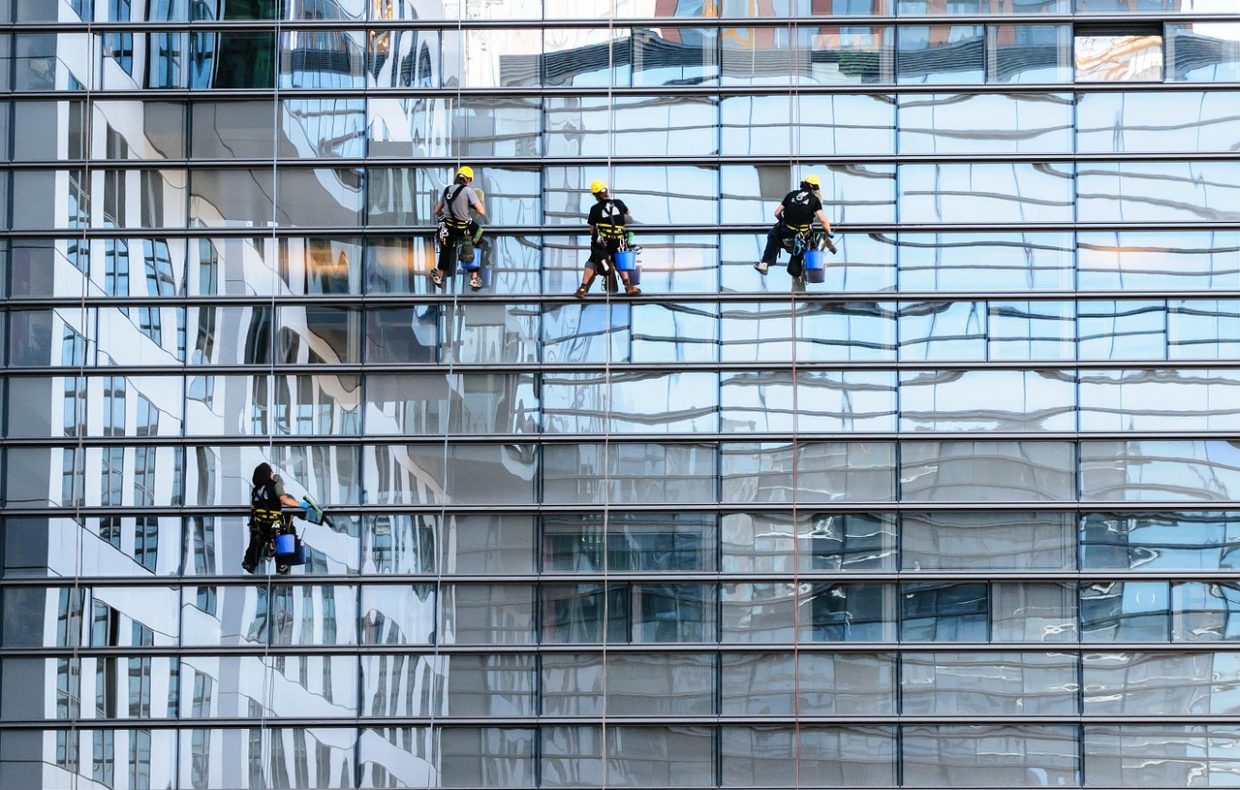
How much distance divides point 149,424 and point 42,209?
11.7ft

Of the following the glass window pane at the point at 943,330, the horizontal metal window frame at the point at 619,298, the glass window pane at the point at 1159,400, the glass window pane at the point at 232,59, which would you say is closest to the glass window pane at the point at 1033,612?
the glass window pane at the point at 1159,400

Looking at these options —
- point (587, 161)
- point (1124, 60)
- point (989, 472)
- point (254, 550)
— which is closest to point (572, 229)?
point (587, 161)

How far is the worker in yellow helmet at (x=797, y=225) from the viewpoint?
762 inches

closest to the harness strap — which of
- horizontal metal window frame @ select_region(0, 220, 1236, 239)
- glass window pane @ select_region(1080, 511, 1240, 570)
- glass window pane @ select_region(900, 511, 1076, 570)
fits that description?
horizontal metal window frame @ select_region(0, 220, 1236, 239)

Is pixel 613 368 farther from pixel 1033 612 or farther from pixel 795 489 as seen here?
pixel 1033 612

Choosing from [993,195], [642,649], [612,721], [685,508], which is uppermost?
[993,195]

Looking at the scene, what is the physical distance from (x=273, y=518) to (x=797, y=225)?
817cm

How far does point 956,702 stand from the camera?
782 inches

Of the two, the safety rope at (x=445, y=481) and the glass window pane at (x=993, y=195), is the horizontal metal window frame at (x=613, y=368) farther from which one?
the glass window pane at (x=993, y=195)

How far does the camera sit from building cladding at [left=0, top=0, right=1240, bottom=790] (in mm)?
19938

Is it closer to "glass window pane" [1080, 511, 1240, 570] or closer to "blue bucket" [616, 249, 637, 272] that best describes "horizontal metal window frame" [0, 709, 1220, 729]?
"glass window pane" [1080, 511, 1240, 570]

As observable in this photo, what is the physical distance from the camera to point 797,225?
19.4 m

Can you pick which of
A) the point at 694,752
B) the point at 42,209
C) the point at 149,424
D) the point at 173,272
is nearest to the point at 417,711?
the point at 694,752

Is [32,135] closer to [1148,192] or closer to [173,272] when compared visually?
[173,272]
